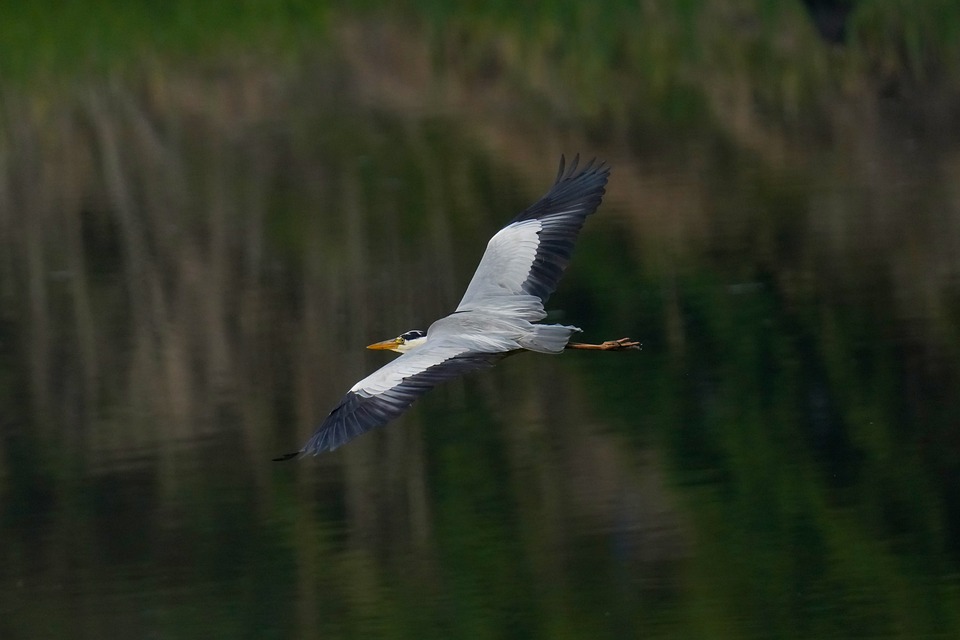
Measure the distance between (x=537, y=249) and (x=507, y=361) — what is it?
11.4 feet

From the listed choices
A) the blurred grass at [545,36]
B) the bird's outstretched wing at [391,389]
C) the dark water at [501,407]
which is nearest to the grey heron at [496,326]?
the bird's outstretched wing at [391,389]

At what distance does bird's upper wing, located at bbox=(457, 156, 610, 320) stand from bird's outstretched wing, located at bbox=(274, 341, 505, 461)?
71 cm

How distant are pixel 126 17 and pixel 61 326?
34.6ft

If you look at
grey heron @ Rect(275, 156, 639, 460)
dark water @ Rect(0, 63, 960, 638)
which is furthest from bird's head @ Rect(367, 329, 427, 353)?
dark water @ Rect(0, 63, 960, 638)

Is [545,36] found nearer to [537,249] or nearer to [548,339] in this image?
[537,249]

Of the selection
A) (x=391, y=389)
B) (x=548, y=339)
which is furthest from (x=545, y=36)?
(x=391, y=389)

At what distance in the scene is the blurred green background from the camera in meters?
8.30

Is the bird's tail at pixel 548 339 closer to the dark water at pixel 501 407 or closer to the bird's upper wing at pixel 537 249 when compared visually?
the bird's upper wing at pixel 537 249

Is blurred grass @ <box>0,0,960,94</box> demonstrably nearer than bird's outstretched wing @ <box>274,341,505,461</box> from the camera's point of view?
No

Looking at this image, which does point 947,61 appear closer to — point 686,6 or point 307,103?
point 686,6

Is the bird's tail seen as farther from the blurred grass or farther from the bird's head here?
the blurred grass

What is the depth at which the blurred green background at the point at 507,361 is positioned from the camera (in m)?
8.30

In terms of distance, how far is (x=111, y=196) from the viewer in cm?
1744

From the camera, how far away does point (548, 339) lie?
7.56 metres
